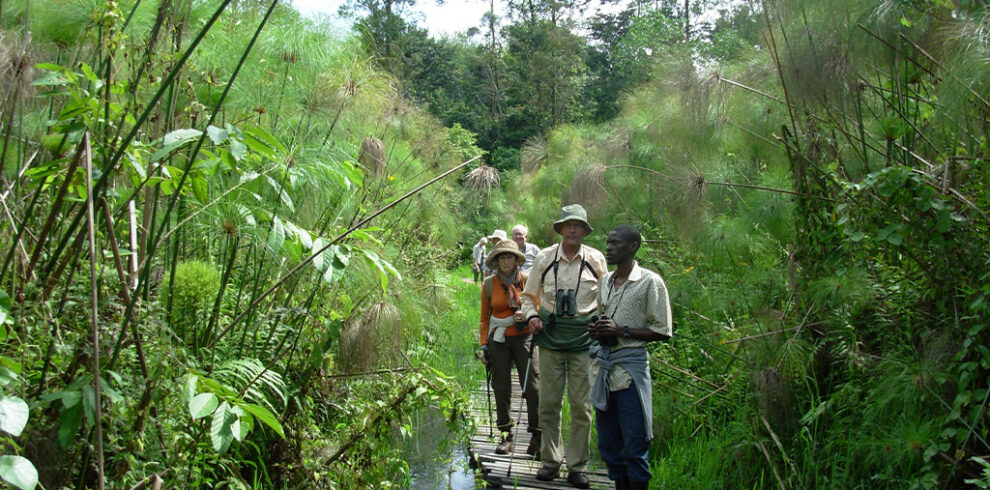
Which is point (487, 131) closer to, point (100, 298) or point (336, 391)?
point (336, 391)

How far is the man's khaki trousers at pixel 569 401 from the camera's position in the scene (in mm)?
5012

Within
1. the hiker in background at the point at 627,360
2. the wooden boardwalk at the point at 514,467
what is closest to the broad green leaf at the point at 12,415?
the hiker in background at the point at 627,360

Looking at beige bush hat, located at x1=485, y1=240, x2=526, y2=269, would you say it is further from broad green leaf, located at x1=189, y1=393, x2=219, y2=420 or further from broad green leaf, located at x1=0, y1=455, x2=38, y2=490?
broad green leaf, located at x1=0, y1=455, x2=38, y2=490

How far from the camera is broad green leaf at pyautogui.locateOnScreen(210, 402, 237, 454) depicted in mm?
1944

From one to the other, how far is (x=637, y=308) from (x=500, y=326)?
1.63 m

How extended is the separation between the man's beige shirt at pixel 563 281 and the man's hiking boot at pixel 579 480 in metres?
0.95

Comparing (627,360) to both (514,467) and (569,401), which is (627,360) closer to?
(569,401)

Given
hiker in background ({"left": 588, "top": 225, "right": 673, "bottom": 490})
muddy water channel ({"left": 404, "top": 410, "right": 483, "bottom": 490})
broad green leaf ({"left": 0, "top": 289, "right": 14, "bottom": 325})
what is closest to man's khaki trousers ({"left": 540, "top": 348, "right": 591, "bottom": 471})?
muddy water channel ({"left": 404, "top": 410, "right": 483, "bottom": 490})

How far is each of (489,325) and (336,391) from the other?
1299mm

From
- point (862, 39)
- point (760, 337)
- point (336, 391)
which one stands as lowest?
point (336, 391)

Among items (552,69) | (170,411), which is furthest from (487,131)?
(170,411)

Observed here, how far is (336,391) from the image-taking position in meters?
4.95

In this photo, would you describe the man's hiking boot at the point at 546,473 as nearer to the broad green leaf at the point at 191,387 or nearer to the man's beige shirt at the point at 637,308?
the man's beige shirt at the point at 637,308

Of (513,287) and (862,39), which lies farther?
(513,287)
